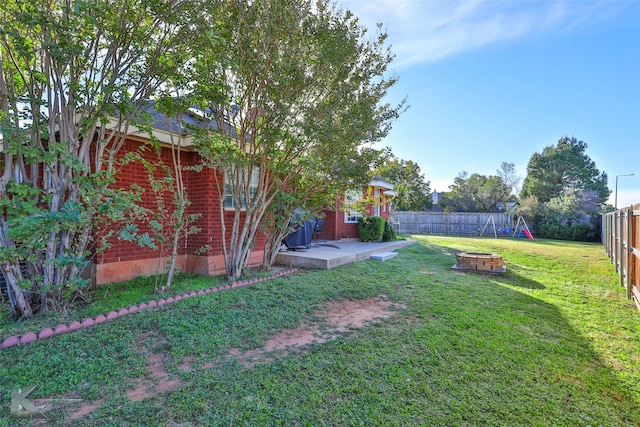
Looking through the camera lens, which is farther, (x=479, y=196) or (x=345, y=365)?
(x=479, y=196)

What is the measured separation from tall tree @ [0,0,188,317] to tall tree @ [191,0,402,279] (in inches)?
32.1

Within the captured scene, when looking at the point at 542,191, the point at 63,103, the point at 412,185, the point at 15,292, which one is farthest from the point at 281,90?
the point at 542,191

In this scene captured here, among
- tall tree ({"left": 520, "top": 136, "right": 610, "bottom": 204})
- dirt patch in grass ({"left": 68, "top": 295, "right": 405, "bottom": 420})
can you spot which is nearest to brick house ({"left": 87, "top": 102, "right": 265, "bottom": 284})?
dirt patch in grass ({"left": 68, "top": 295, "right": 405, "bottom": 420})

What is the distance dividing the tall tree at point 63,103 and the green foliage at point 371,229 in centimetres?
916

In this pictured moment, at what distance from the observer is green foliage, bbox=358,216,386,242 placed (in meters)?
12.1

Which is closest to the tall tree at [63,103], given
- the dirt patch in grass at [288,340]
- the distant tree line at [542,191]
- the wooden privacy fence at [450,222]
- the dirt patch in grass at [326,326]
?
the dirt patch in grass at [288,340]

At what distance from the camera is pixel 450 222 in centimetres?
2286

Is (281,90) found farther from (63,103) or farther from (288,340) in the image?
(288,340)

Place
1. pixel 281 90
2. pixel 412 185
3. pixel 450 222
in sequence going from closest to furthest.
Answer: pixel 281 90
pixel 450 222
pixel 412 185

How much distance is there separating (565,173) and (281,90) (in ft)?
101

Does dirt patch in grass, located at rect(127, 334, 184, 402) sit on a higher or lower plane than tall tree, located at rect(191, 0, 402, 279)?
lower

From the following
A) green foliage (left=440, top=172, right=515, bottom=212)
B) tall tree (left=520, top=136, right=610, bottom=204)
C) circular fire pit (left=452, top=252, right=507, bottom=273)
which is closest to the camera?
circular fire pit (left=452, top=252, right=507, bottom=273)

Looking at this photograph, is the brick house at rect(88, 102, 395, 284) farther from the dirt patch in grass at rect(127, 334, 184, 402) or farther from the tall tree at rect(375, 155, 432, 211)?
the tall tree at rect(375, 155, 432, 211)

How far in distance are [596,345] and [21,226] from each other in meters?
6.12
